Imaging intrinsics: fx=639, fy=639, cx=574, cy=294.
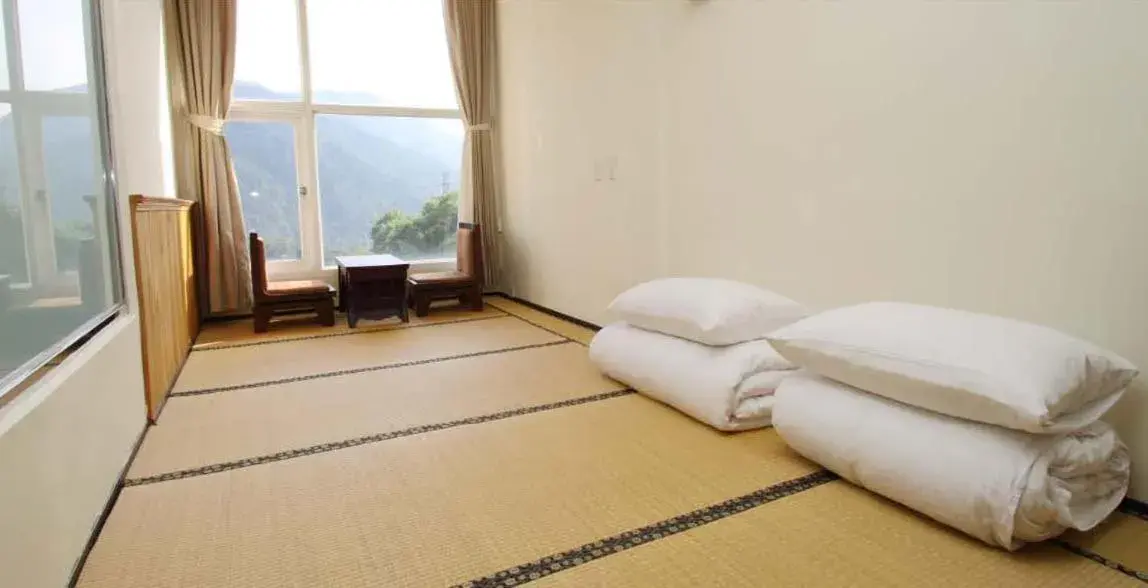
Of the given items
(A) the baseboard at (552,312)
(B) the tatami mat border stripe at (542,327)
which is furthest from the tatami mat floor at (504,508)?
(A) the baseboard at (552,312)

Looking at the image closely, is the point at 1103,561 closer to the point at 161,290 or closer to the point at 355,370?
the point at 355,370

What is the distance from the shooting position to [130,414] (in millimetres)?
2092

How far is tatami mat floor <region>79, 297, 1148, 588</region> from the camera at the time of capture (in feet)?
4.57

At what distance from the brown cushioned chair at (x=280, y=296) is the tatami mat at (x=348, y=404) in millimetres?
1411

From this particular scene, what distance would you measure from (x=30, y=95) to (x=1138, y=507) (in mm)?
2778

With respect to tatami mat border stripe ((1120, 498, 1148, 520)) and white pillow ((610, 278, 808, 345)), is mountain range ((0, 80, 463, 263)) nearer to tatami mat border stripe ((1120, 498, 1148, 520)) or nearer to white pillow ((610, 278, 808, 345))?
white pillow ((610, 278, 808, 345))

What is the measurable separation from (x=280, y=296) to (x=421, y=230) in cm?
156

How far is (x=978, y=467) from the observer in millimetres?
1452

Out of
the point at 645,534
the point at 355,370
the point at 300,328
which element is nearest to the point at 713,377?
the point at 645,534

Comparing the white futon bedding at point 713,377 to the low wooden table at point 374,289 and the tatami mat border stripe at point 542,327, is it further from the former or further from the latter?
the low wooden table at point 374,289

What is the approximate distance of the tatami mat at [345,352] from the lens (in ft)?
10.0

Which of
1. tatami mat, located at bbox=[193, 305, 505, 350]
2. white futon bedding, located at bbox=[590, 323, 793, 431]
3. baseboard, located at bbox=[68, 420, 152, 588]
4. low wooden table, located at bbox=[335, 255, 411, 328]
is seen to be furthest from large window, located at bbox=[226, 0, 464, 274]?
white futon bedding, located at bbox=[590, 323, 793, 431]

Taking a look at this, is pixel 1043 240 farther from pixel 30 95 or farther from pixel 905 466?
pixel 30 95

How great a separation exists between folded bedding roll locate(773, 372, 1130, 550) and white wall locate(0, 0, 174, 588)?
72.0 inches
